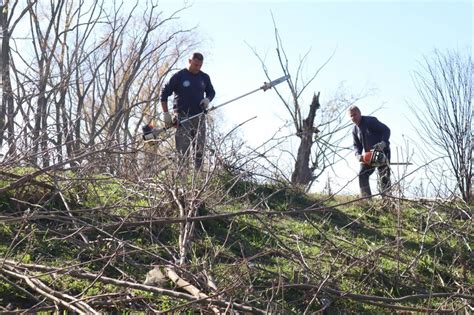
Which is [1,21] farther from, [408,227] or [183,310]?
[183,310]

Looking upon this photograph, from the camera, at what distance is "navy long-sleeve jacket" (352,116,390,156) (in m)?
9.10

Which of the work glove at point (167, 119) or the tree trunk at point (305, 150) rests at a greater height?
the tree trunk at point (305, 150)

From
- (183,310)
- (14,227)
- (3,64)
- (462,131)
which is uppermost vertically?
(3,64)

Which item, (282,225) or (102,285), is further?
(282,225)

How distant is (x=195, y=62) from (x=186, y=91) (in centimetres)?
36

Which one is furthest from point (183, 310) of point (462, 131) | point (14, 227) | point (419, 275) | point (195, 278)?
point (462, 131)

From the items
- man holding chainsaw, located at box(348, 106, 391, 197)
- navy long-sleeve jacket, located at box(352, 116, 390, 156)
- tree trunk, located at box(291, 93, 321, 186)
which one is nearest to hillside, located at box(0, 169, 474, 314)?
man holding chainsaw, located at box(348, 106, 391, 197)

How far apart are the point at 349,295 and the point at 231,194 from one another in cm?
373

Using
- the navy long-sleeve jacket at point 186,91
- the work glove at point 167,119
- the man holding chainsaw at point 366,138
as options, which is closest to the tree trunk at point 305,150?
the man holding chainsaw at point 366,138

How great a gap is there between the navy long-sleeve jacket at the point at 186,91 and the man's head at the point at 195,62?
0.20 feet

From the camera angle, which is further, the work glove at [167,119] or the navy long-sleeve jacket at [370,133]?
the navy long-sleeve jacket at [370,133]

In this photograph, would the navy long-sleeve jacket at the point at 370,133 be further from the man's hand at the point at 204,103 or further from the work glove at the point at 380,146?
the man's hand at the point at 204,103

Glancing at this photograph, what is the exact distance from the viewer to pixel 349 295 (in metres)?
3.79

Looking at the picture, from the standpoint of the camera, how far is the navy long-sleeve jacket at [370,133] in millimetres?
9102
